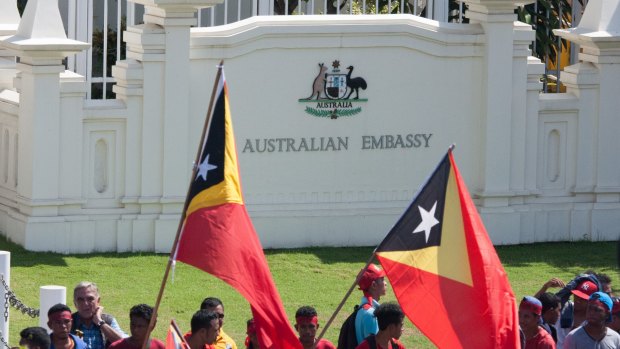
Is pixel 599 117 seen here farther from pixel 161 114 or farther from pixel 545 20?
pixel 161 114

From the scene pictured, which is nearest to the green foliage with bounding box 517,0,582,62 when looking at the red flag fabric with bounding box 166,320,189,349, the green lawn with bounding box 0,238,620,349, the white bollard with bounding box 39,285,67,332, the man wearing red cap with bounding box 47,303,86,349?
the green lawn with bounding box 0,238,620,349

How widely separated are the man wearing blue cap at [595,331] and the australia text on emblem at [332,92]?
6.32m

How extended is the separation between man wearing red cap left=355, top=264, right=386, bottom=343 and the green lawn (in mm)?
2474

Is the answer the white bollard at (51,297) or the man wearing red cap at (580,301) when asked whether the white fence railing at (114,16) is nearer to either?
the white bollard at (51,297)

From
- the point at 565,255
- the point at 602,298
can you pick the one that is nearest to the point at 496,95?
the point at 565,255

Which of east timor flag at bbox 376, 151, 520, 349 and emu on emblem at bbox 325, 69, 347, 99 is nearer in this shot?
east timor flag at bbox 376, 151, 520, 349

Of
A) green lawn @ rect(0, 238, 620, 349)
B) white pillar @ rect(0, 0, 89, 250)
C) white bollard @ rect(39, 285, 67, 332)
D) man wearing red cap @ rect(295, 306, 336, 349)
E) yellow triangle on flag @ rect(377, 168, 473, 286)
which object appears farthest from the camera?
white pillar @ rect(0, 0, 89, 250)

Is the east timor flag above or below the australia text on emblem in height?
below

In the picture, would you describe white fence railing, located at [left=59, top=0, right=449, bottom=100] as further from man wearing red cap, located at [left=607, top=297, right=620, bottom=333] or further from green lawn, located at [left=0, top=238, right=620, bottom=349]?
man wearing red cap, located at [left=607, top=297, right=620, bottom=333]

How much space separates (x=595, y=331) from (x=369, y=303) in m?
1.53

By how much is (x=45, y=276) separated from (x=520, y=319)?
5689 millimetres

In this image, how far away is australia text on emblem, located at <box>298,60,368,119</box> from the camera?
56.5ft

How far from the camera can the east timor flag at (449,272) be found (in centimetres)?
1021

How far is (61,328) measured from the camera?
34.6 feet
